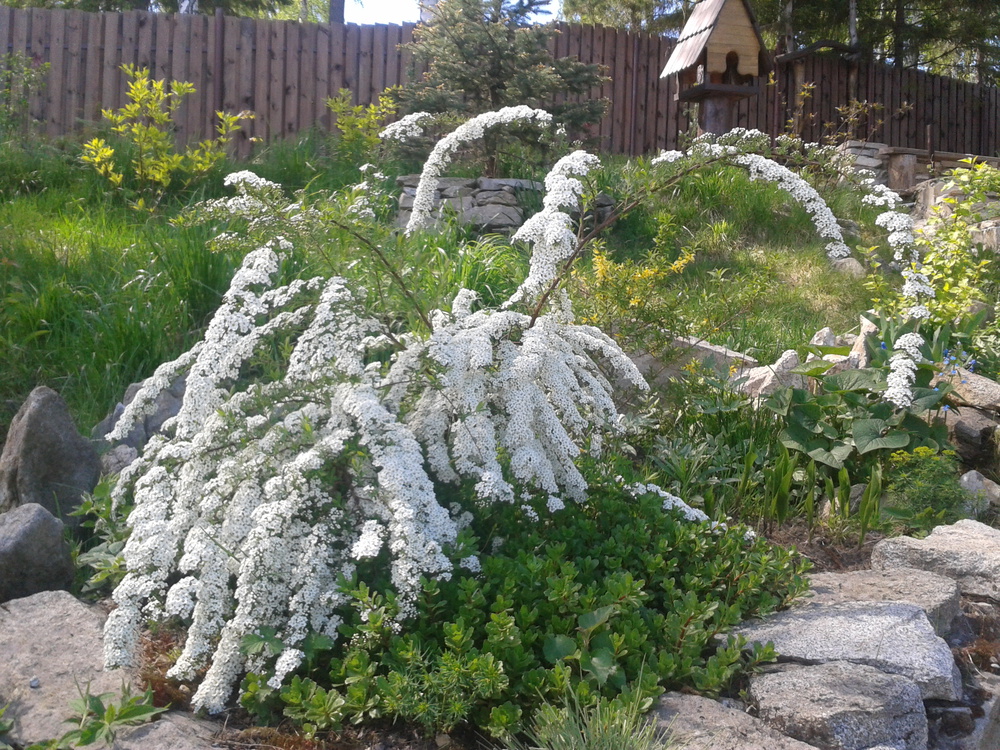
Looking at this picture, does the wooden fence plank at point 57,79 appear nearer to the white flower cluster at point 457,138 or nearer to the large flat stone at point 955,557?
the white flower cluster at point 457,138

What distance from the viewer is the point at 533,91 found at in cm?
757

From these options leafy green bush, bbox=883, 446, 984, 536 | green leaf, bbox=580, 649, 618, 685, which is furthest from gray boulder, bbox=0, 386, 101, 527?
leafy green bush, bbox=883, 446, 984, 536

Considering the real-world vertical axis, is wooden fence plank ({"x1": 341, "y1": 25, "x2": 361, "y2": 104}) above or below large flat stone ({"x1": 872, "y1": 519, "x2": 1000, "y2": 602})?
above

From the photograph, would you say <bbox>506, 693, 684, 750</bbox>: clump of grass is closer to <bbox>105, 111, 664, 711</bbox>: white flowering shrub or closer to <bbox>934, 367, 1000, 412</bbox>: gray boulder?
<bbox>105, 111, 664, 711</bbox>: white flowering shrub

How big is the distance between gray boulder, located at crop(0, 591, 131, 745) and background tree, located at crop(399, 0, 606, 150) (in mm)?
5661

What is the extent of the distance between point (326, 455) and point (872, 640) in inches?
63.6

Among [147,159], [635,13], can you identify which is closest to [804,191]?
[147,159]

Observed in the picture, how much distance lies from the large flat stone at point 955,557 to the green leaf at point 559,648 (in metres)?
1.50

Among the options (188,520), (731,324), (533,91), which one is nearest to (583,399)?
(188,520)

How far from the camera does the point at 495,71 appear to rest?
307 inches

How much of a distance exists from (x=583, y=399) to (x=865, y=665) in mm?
1178

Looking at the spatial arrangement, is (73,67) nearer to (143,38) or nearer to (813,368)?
(143,38)

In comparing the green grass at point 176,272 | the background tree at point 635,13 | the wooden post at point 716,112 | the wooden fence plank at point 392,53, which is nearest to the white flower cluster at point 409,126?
the green grass at point 176,272

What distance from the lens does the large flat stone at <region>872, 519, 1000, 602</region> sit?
3217mm
